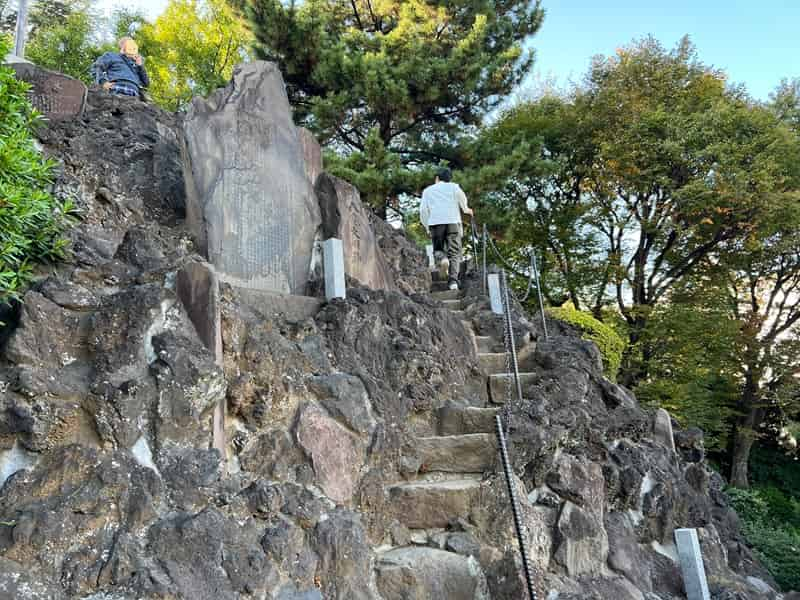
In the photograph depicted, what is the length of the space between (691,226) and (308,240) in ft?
41.0

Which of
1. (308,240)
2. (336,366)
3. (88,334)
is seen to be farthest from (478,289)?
(88,334)

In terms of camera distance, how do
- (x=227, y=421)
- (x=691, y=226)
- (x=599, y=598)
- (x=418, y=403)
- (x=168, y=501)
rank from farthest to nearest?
1. (x=691, y=226)
2. (x=418, y=403)
3. (x=599, y=598)
4. (x=227, y=421)
5. (x=168, y=501)

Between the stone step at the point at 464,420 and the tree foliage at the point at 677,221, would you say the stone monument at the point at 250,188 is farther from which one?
the tree foliage at the point at 677,221

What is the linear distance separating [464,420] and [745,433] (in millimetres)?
15307

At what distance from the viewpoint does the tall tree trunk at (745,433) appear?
1788cm

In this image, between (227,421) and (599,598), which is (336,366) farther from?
(599,598)

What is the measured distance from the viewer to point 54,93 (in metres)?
6.21

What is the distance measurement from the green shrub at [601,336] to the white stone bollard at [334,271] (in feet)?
23.8

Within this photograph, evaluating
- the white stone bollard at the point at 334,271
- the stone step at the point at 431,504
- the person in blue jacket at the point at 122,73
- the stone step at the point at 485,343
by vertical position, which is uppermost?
the person in blue jacket at the point at 122,73

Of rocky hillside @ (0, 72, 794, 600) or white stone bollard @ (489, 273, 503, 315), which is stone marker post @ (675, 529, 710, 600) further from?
white stone bollard @ (489, 273, 503, 315)

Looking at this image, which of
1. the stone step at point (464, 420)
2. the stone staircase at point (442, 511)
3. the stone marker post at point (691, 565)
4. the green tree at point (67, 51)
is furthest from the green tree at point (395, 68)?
the stone marker post at point (691, 565)

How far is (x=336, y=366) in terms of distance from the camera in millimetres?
5258

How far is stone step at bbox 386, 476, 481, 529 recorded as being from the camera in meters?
4.77

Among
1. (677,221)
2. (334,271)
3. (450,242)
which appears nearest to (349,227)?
(334,271)
